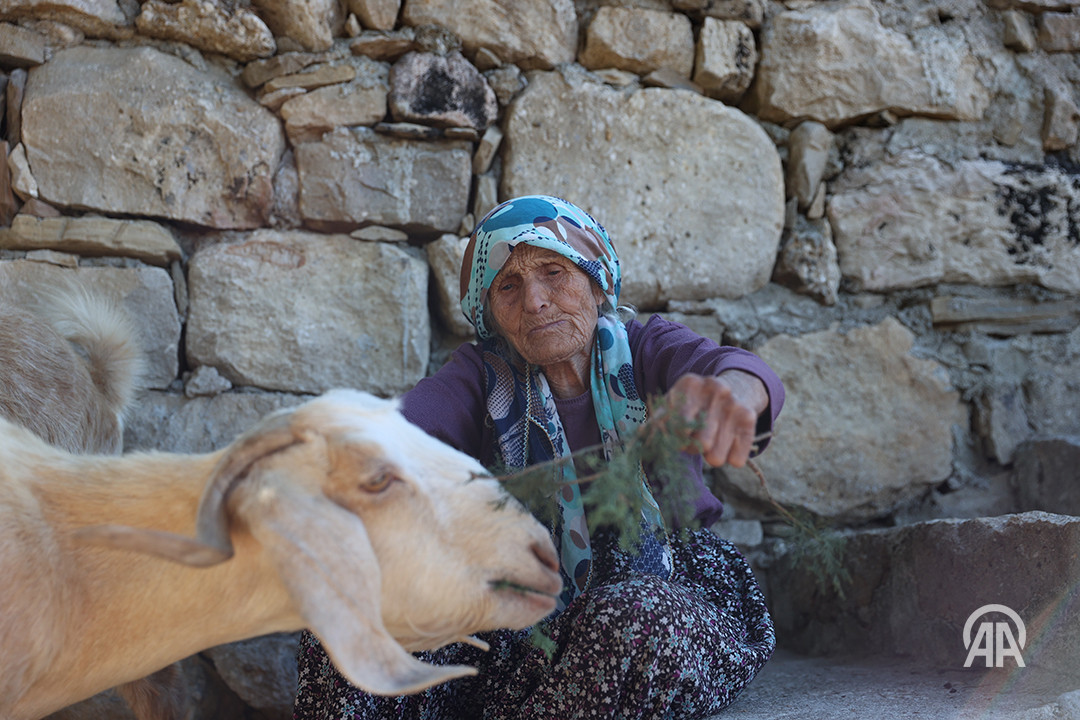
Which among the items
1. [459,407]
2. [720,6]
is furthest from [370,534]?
[720,6]

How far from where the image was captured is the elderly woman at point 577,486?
6.03ft

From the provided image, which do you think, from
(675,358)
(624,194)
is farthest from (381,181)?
(675,358)

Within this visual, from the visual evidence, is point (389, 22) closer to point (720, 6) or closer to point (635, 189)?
point (635, 189)

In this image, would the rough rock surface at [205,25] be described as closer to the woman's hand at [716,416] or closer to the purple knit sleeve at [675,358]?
the purple knit sleeve at [675,358]

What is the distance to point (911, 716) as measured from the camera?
185cm

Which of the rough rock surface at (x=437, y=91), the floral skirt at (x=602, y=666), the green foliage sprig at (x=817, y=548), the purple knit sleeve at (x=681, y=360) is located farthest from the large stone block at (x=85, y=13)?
the green foliage sprig at (x=817, y=548)

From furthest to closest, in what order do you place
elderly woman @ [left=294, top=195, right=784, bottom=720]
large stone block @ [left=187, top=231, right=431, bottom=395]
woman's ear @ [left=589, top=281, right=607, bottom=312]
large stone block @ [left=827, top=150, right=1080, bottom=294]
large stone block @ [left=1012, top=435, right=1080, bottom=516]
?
1. large stone block @ [left=827, top=150, right=1080, bottom=294]
2. large stone block @ [left=1012, top=435, right=1080, bottom=516]
3. large stone block @ [left=187, top=231, right=431, bottom=395]
4. woman's ear @ [left=589, top=281, right=607, bottom=312]
5. elderly woman @ [left=294, top=195, right=784, bottom=720]

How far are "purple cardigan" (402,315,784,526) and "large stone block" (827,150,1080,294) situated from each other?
130cm

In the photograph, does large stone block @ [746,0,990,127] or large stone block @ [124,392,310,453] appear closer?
large stone block @ [124,392,310,453]

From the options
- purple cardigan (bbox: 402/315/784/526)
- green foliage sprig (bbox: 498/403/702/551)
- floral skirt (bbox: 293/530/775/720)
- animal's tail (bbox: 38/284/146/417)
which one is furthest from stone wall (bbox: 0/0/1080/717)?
green foliage sprig (bbox: 498/403/702/551)

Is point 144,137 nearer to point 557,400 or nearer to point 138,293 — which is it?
point 138,293

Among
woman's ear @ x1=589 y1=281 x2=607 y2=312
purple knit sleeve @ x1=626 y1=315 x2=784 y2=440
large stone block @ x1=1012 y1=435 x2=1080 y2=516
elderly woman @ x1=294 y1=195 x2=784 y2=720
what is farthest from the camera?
large stone block @ x1=1012 y1=435 x2=1080 y2=516

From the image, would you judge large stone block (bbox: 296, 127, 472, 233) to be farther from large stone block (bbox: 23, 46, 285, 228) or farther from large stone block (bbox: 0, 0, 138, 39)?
large stone block (bbox: 0, 0, 138, 39)

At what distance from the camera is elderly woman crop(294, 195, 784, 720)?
184 cm
